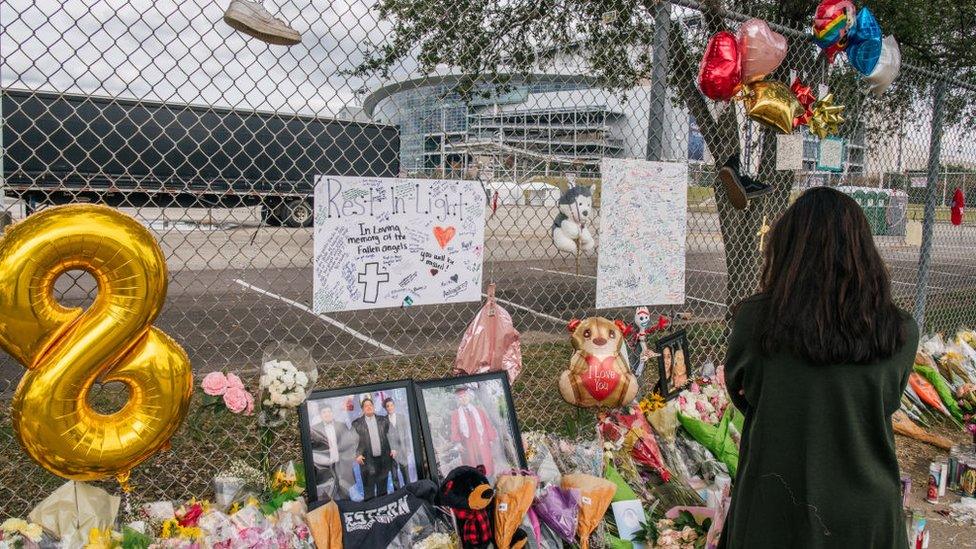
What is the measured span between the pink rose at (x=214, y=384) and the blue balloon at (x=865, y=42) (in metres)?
3.67

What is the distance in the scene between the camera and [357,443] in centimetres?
244

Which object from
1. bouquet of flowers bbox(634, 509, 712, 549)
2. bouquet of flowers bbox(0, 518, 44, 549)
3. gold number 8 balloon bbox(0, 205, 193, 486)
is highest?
gold number 8 balloon bbox(0, 205, 193, 486)

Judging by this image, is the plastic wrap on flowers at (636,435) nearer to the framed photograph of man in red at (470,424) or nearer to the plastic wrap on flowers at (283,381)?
the framed photograph of man in red at (470,424)

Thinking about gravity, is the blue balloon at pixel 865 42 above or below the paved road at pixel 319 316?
above

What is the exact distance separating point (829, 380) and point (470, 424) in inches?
52.7

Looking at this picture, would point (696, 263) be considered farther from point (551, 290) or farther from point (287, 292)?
point (287, 292)

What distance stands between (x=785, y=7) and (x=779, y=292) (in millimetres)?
4598

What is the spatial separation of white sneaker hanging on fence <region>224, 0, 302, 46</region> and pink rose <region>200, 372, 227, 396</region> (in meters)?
1.10

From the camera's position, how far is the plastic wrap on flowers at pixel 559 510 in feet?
8.09

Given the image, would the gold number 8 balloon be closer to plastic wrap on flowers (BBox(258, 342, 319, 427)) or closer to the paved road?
plastic wrap on flowers (BBox(258, 342, 319, 427))

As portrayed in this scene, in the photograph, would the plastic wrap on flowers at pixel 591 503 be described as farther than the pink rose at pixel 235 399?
Yes

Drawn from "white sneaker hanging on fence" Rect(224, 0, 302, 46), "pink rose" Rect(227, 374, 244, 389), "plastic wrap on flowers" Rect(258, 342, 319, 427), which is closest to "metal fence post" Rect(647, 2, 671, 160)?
"white sneaker hanging on fence" Rect(224, 0, 302, 46)

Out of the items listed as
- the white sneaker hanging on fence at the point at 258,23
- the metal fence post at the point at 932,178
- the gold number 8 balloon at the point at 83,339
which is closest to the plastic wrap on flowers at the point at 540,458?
the gold number 8 balloon at the point at 83,339

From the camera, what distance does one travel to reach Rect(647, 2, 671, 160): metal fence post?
11.0 ft
